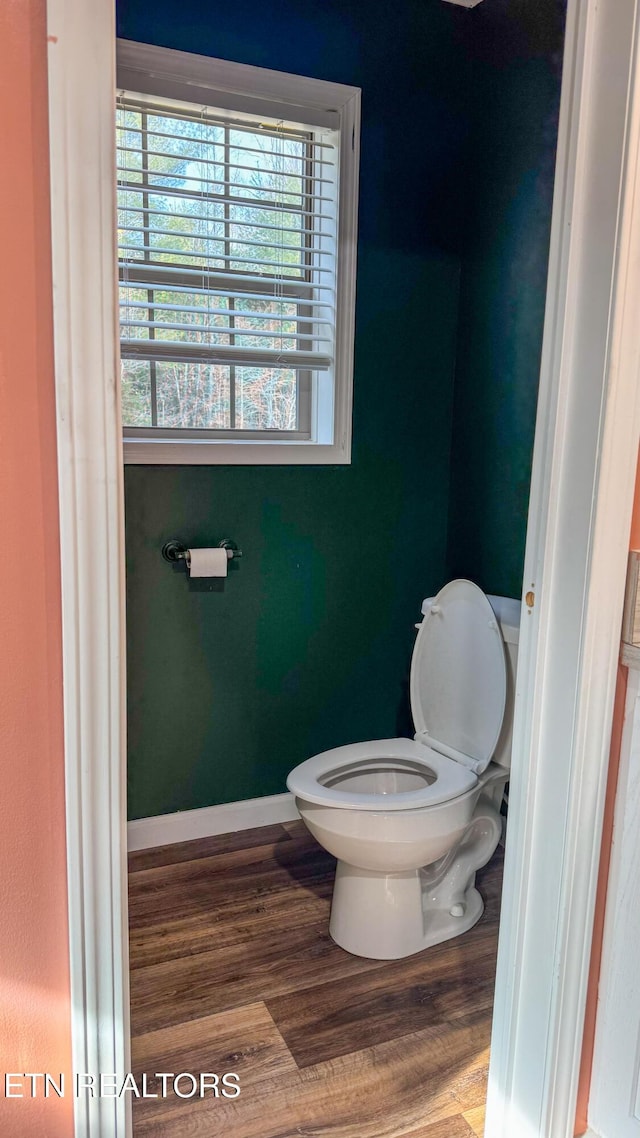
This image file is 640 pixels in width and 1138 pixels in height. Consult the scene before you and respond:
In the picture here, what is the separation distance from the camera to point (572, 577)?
4.11 feet

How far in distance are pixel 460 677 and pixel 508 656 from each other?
7.1 inches

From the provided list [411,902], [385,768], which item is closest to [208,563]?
[385,768]

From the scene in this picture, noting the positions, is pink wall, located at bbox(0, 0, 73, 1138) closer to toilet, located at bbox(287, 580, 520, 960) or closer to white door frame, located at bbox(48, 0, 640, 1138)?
white door frame, located at bbox(48, 0, 640, 1138)

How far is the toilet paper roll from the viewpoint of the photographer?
2318mm

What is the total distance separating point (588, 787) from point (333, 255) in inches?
69.3

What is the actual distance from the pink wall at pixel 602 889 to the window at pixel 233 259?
137 cm

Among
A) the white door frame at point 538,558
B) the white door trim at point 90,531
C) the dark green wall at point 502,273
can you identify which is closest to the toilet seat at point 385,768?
the white door frame at point 538,558

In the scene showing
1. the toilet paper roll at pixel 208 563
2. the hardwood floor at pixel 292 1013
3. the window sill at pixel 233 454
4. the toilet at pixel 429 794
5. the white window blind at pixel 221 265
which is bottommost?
the hardwood floor at pixel 292 1013

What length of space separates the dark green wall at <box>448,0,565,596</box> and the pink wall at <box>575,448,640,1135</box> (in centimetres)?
112

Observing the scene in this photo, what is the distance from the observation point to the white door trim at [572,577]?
1.17m

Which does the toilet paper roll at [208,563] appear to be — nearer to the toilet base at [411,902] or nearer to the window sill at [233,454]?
the window sill at [233,454]

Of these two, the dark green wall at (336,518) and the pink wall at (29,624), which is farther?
the dark green wall at (336,518)

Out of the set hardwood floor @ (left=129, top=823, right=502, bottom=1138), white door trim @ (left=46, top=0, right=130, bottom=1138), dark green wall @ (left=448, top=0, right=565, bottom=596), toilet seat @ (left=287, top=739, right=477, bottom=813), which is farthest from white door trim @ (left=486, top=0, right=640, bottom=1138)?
dark green wall @ (left=448, top=0, right=565, bottom=596)

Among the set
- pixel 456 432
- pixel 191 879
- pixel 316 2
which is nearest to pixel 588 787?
pixel 191 879
